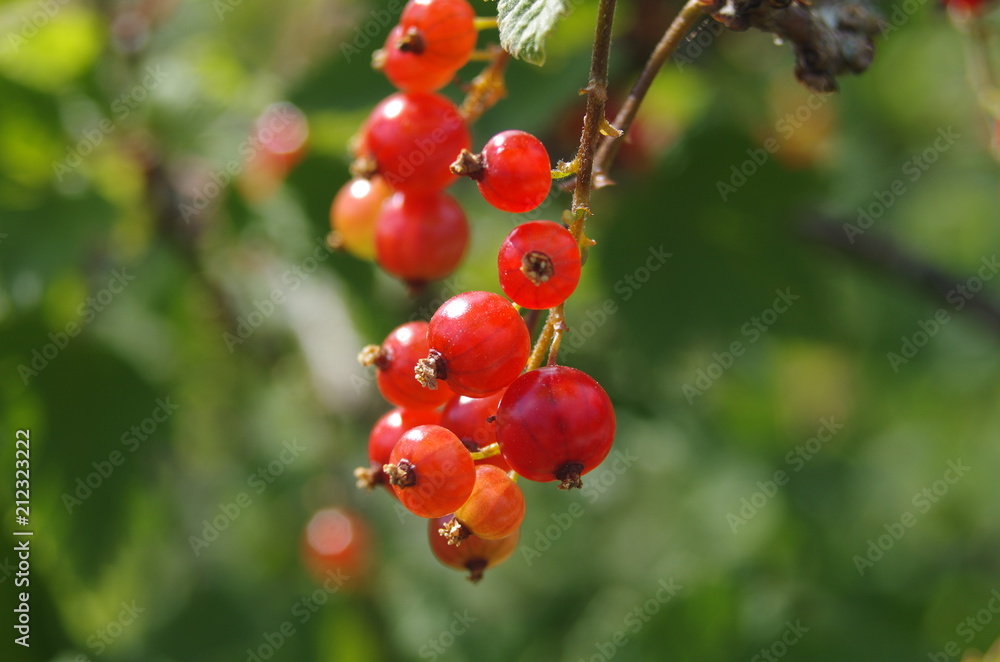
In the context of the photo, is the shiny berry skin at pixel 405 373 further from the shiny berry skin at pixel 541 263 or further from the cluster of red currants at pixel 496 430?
the shiny berry skin at pixel 541 263

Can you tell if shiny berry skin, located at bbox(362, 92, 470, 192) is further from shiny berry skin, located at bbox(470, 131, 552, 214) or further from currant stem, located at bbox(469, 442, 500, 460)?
currant stem, located at bbox(469, 442, 500, 460)

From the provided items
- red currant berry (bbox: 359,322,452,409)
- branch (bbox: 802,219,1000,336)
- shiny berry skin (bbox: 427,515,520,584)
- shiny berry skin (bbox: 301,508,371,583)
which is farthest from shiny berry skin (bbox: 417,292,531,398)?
shiny berry skin (bbox: 301,508,371,583)

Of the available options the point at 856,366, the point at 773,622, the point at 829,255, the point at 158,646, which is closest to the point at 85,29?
the point at 158,646

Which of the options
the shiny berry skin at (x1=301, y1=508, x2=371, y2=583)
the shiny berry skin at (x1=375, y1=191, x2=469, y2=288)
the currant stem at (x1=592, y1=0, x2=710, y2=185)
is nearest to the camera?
the currant stem at (x1=592, y1=0, x2=710, y2=185)

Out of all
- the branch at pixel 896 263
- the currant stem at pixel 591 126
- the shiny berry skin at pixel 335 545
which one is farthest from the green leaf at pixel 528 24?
the shiny berry skin at pixel 335 545

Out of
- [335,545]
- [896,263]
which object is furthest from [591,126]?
[335,545]

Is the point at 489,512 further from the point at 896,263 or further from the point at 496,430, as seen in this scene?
Answer: the point at 896,263
